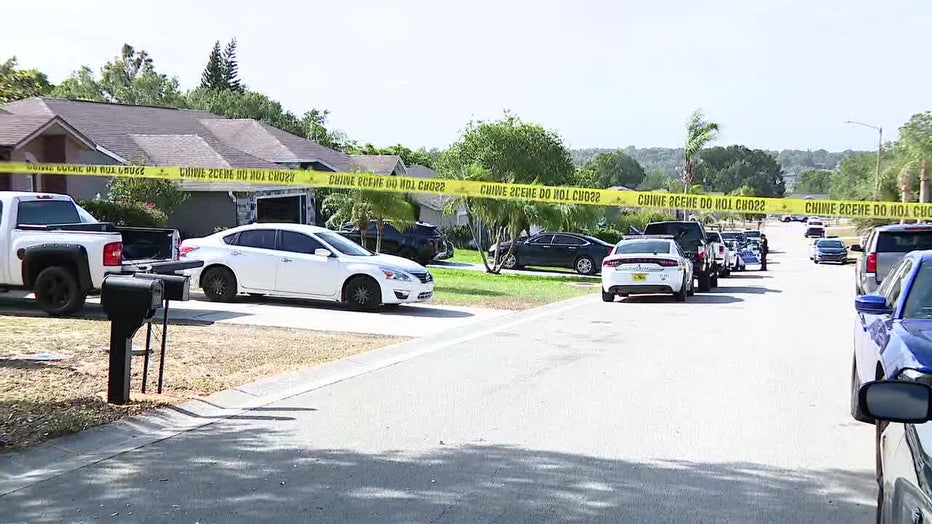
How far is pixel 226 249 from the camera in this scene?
1762 cm

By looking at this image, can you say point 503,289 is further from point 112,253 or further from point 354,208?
point 112,253

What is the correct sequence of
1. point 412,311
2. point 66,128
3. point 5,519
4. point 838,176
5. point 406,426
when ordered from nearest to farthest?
point 5,519 < point 406,426 < point 412,311 < point 66,128 < point 838,176

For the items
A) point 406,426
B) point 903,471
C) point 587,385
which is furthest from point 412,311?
point 903,471

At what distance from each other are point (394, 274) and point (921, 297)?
1097 centimetres

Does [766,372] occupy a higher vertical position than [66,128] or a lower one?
lower

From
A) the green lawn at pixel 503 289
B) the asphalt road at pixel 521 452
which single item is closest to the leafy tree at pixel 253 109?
the green lawn at pixel 503 289

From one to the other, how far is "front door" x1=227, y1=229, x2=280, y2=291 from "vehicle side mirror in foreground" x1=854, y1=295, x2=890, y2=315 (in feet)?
38.3

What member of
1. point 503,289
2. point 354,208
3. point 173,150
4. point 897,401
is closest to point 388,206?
point 354,208

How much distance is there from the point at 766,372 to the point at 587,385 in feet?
8.02

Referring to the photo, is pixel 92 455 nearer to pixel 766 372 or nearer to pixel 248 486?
pixel 248 486

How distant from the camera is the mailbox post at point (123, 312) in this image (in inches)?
330

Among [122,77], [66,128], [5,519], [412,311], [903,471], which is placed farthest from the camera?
[122,77]

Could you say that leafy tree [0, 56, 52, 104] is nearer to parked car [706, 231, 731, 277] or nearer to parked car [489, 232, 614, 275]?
parked car [706, 231, 731, 277]

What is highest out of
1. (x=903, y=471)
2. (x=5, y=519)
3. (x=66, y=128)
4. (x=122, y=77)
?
(x=122, y=77)
